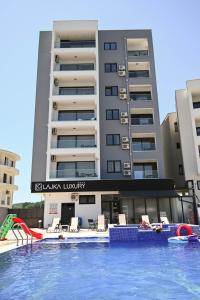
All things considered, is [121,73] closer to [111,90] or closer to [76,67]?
[111,90]

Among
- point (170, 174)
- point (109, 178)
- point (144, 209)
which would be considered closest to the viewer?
point (144, 209)

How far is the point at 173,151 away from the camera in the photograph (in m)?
34.2

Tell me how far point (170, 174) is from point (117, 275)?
27.7 metres

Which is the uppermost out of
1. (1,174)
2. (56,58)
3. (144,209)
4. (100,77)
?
(56,58)

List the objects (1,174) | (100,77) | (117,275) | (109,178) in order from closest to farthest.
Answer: (117,275), (109,178), (100,77), (1,174)

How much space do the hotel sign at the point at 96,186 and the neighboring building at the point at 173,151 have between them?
6.90 metres

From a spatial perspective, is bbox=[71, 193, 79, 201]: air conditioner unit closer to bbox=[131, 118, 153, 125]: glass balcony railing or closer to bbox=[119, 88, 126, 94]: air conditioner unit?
bbox=[131, 118, 153, 125]: glass balcony railing

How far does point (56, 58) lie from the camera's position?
33.1 m

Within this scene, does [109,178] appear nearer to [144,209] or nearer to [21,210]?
[144,209]

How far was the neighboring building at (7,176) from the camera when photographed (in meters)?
49.2

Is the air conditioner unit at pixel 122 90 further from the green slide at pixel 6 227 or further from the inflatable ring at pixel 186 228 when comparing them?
the green slide at pixel 6 227

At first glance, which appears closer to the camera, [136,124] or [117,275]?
[117,275]

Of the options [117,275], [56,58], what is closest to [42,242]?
[117,275]

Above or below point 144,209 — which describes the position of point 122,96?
above
